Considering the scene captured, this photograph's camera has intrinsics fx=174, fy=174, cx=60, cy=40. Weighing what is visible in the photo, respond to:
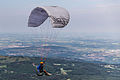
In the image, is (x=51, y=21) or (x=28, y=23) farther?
(x=28, y=23)

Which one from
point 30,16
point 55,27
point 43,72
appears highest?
point 30,16

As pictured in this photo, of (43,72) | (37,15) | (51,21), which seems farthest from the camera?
(37,15)

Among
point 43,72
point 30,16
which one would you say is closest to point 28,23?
point 30,16

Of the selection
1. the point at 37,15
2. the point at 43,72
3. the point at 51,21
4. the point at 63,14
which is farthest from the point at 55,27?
the point at 43,72

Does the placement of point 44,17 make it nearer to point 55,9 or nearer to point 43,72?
point 55,9

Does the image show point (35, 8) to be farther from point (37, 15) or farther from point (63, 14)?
point (63, 14)

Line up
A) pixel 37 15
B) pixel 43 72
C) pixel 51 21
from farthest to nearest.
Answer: pixel 37 15
pixel 43 72
pixel 51 21

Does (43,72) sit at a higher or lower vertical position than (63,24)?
lower
